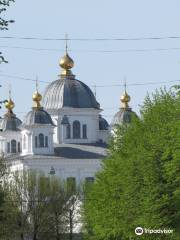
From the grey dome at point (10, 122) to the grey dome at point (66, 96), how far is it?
14.4 ft

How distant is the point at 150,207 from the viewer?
56688 mm

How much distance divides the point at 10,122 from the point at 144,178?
273 ft

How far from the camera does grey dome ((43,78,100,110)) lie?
13525 centimetres

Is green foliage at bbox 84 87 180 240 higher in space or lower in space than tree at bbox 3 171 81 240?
lower

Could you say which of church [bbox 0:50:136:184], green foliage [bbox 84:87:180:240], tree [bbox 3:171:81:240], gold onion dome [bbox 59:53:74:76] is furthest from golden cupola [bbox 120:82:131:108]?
green foliage [bbox 84:87:180:240]

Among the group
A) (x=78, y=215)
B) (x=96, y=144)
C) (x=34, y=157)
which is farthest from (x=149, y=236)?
(x=96, y=144)

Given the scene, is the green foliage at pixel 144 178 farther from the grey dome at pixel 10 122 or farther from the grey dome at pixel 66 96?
the grey dome at pixel 10 122

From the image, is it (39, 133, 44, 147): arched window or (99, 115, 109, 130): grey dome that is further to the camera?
(99, 115, 109, 130): grey dome

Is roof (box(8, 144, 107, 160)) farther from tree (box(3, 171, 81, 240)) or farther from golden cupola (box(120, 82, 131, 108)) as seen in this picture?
tree (box(3, 171, 81, 240))

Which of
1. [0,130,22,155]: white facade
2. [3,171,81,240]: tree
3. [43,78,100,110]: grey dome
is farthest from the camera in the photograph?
[0,130,22,155]: white facade

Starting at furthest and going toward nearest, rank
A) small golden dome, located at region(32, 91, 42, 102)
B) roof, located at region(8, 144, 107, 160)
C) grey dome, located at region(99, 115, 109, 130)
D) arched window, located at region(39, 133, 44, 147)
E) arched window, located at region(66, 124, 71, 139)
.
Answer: grey dome, located at region(99, 115, 109, 130) < arched window, located at region(66, 124, 71, 139) < arched window, located at region(39, 133, 44, 147) < roof, located at region(8, 144, 107, 160) < small golden dome, located at region(32, 91, 42, 102)

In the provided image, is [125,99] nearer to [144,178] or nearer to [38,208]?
[38,208]

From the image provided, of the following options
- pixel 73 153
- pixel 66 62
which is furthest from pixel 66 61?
pixel 73 153

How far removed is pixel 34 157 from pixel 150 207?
7255cm
